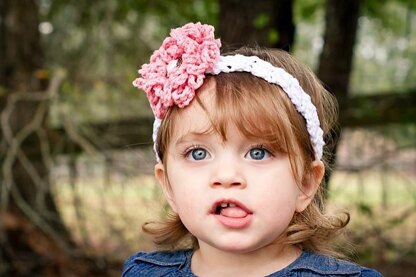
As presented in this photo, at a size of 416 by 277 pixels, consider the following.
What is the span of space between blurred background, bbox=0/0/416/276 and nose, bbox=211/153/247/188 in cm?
268

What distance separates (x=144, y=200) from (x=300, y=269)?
3.14 m

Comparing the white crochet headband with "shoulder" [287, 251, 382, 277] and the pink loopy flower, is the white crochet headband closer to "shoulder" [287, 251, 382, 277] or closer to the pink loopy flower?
the pink loopy flower

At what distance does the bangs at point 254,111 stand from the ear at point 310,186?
0.12 meters

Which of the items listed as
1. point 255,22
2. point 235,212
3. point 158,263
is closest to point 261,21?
point 255,22

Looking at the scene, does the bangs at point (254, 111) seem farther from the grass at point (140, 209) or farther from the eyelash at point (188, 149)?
the grass at point (140, 209)

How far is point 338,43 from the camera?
15.2 feet

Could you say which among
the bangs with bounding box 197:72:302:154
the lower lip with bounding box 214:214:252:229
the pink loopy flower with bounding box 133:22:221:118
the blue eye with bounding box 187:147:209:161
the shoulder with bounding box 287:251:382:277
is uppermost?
the pink loopy flower with bounding box 133:22:221:118

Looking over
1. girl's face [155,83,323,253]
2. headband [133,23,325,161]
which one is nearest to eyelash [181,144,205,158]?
girl's face [155,83,323,253]

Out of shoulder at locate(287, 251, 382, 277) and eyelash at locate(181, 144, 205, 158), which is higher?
eyelash at locate(181, 144, 205, 158)

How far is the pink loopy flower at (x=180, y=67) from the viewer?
2201mm

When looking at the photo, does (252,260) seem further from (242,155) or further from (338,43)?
(338,43)

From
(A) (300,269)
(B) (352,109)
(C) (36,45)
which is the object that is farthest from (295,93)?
(C) (36,45)

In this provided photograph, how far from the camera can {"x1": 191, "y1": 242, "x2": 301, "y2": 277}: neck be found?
7.47ft

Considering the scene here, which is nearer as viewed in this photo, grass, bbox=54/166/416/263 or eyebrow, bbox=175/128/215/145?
eyebrow, bbox=175/128/215/145
